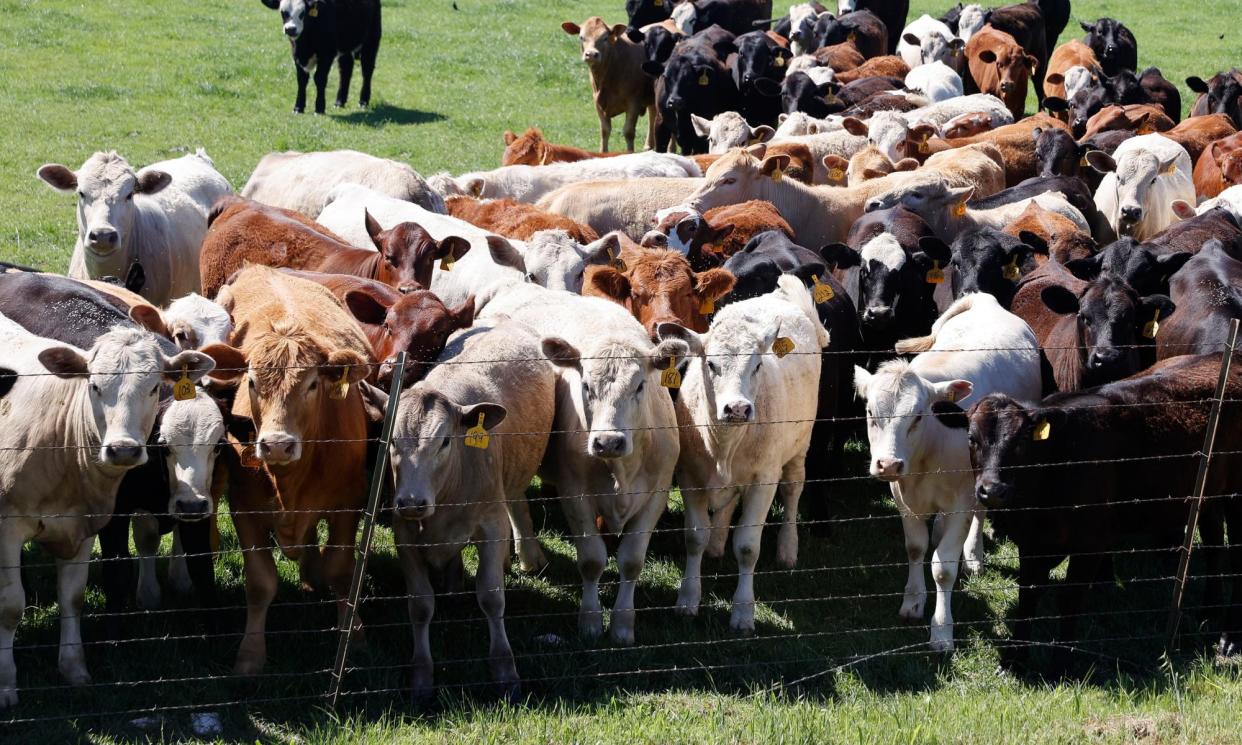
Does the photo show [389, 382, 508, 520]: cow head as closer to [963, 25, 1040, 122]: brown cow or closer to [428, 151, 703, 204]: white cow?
[428, 151, 703, 204]: white cow

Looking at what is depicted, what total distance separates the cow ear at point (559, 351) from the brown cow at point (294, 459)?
87 centimetres

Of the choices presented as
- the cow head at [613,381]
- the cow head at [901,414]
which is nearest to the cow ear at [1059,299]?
the cow head at [901,414]

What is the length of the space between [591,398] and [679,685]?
1.37 meters

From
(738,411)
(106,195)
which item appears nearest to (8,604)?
(738,411)

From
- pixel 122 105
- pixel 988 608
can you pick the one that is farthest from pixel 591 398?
pixel 122 105

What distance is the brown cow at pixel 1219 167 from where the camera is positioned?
13.1 metres

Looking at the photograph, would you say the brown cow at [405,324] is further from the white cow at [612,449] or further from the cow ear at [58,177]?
the cow ear at [58,177]

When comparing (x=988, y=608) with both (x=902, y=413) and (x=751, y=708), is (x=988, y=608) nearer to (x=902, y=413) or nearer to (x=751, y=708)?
(x=902, y=413)

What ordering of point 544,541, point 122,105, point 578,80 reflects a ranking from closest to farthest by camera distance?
point 544,541 < point 122,105 < point 578,80

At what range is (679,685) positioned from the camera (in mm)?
6172

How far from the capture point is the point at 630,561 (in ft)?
22.2

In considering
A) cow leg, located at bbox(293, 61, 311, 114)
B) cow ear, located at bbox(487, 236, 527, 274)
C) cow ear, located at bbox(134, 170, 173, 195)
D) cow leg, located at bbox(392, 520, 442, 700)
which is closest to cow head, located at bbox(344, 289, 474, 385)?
cow leg, located at bbox(392, 520, 442, 700)

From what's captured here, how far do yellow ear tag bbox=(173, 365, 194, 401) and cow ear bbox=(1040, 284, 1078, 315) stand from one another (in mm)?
4885

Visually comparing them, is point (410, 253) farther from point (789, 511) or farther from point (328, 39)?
point (328, 39)
